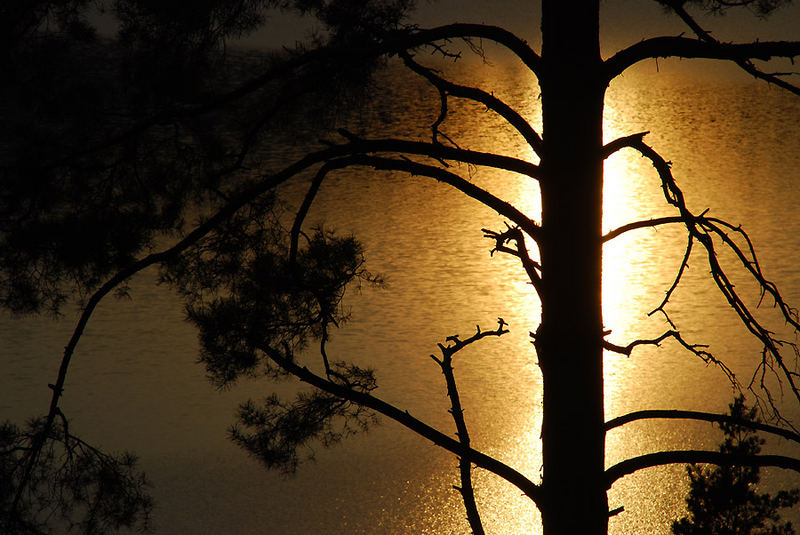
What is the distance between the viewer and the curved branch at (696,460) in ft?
9.59

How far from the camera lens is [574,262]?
292cm

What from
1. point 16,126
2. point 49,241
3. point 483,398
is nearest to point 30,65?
point 16,126

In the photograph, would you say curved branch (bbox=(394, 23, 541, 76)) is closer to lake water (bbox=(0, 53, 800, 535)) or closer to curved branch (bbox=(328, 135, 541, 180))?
curved branch (bbox=(328, 135, 541, 180))

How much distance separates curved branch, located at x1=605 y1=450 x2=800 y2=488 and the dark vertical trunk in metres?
0.10

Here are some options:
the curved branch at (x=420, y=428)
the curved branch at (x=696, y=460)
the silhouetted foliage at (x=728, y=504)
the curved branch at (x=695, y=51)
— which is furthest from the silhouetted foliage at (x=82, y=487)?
the silhouetted foliage at (x=728, y=504)

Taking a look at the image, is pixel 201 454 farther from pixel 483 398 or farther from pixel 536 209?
pixel 536 209

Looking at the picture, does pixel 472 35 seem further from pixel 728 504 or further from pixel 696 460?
pixel 728 504

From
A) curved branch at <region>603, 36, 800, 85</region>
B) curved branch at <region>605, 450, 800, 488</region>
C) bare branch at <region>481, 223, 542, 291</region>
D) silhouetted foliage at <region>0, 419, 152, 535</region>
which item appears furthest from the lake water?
curved branch at <region>605, 450, 800, 488</region>

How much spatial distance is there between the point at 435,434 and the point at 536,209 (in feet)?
54.8

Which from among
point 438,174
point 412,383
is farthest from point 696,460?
point 412,383

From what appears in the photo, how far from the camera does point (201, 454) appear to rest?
1084 cm

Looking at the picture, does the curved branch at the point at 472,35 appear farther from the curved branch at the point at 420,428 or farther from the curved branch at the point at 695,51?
the curved branch at the point at 420,428

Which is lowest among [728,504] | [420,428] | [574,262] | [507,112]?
[420,428]

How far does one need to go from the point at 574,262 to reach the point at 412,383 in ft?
29.5
